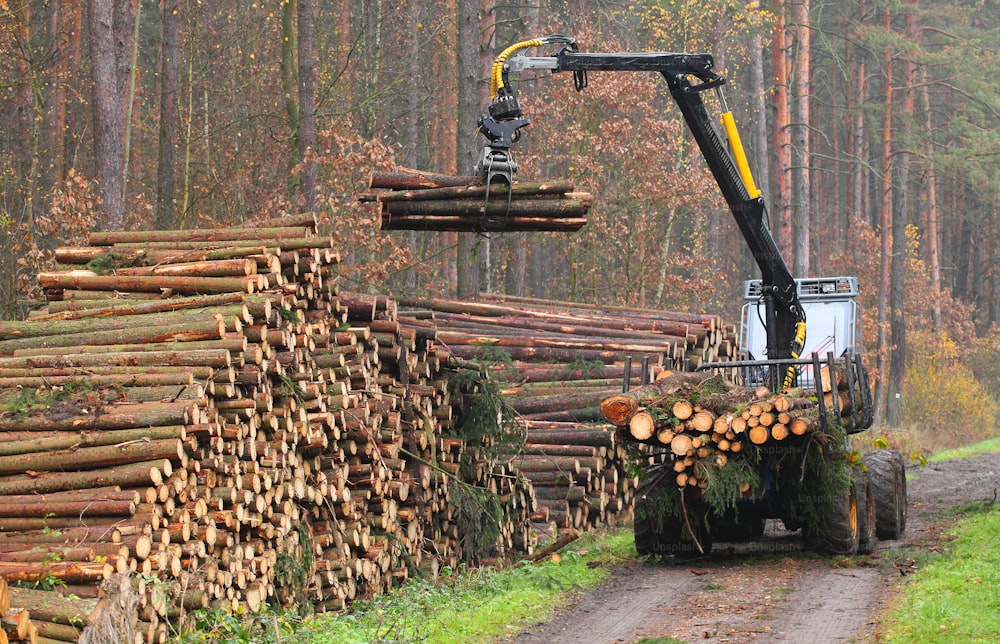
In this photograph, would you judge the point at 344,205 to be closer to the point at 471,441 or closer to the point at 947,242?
the point at 471,441

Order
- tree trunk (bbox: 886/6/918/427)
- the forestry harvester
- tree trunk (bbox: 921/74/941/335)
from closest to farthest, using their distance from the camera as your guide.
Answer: the forestry harvester → tree trunk (bbox: 886/6/918/427) → tree trunk (bbox: 921/74/941/335)

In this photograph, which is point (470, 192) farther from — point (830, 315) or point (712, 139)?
point (830, 315)

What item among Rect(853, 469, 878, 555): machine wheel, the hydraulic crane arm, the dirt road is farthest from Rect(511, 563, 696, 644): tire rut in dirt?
the hydraulic crane arm

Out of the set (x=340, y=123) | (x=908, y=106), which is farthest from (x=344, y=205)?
(x=908, y=106)

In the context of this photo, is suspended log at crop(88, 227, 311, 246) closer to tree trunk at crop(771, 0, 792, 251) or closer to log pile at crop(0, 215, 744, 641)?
log pile at crop(0, 215, 744, 641)

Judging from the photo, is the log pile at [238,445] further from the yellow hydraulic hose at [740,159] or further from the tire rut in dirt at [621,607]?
the yellow hydraulic hose at [740,159]

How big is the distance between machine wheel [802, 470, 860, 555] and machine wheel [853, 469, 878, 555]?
0.09 metres

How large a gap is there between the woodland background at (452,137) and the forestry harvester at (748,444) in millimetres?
6164

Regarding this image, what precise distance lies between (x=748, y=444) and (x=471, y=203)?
3724 mm

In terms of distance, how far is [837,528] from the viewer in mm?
12242

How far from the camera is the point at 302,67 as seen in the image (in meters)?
20.5

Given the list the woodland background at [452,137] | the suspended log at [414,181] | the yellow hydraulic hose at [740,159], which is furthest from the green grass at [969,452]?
the suspended log at [414,181]

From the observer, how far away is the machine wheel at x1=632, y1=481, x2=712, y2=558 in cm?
1227

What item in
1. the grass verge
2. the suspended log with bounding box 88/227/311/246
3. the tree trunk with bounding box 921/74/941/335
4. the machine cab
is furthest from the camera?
the tree trunk with bounding box 921/74/941/335
